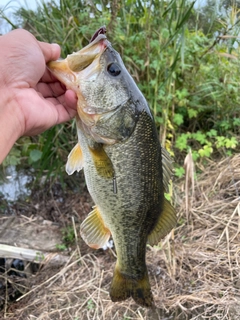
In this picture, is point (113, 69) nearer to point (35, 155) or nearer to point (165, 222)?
point (165, 222)

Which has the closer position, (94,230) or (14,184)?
(94,230)

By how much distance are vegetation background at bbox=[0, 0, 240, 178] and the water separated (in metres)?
0.24

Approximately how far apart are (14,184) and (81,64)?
3.08 m

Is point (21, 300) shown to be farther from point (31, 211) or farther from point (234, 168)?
point (234, 168)

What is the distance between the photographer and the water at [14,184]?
13.3ft

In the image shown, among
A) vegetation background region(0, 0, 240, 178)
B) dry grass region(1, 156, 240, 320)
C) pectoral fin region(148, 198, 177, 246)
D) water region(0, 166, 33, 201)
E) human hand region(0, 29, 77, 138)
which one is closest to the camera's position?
human hand region(0, 29, 77, 138)

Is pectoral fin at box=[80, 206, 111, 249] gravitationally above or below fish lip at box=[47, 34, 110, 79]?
below

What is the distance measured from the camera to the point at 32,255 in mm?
3188

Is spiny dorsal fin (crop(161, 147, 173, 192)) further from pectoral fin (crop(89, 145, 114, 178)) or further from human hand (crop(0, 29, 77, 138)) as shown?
human hand (crop(0, 29, 77, 138))

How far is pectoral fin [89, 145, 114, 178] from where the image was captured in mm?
1549


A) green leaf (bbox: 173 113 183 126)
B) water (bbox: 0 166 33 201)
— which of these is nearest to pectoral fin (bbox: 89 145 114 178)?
green leaf (bbox: 173 113 183 126)

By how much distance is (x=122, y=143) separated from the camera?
1.54m

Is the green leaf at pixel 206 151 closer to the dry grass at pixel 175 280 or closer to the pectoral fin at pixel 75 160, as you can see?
the dry grass at pixel 175 280

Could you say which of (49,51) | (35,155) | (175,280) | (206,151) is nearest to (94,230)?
(49,51)
